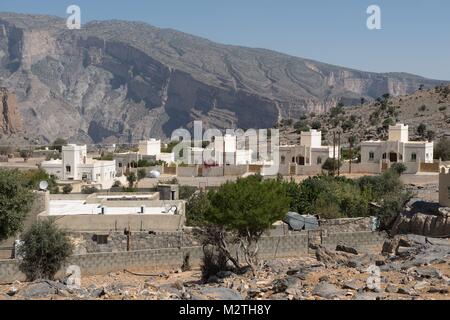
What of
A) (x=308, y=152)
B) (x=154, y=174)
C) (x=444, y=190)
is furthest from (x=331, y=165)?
(x=444, y=190)

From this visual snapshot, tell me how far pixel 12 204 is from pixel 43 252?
4.25 metres

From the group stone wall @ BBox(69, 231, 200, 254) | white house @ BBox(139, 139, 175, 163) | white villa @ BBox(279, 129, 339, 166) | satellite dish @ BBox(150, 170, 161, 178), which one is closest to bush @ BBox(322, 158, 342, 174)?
white villa @ BBox(279, 129, 339, 166)

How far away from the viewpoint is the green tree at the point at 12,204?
75.6 feet

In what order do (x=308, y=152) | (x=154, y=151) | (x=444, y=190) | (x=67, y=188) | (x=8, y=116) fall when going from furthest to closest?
(x=8, y=116)
(x=154, y=151)
(x=308, y=152)
(x=67, y=188)
(x=444, y=190)

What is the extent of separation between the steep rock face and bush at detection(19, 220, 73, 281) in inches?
5479

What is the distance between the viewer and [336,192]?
3319 centimetres

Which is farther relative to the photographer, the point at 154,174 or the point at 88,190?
the point at 154,174

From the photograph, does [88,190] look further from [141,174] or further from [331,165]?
[331,165]

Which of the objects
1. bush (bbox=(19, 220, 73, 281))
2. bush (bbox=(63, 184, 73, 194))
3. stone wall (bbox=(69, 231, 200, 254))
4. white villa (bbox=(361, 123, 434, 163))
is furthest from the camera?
white villa (bbox=(361, 123, 434, 163))

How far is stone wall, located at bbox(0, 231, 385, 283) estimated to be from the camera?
20.7 m

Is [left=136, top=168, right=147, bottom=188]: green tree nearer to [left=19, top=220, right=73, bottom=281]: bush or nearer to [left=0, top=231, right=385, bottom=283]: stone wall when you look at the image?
[left=0, top=231, right=385, bottom=283]: stone wall

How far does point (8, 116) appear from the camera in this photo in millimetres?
156250

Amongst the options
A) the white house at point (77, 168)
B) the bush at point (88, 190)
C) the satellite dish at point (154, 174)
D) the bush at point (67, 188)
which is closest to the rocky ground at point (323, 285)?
the bush at point (88, 190)
